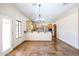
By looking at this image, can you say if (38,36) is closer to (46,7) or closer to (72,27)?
(72,27)

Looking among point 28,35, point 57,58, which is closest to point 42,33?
point 28,35

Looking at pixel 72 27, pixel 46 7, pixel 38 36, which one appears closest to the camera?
pixel 46 7

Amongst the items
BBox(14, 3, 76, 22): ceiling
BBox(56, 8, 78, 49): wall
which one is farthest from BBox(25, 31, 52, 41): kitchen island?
BBox(14, 3, 76, 22): ceiling

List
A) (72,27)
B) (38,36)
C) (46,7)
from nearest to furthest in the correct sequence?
(46,7)
(72,27)
(38,36)

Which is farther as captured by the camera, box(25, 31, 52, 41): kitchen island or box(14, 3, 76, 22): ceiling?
box(25, 31, 52, 41): kitchen island

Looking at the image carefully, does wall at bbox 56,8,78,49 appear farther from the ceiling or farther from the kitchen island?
the kitchen island

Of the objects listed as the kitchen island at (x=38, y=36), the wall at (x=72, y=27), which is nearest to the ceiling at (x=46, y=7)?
the wall at (x=72, y=27)

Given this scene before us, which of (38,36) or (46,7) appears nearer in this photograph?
(46,7)

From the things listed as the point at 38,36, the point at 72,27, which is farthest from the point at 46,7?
the point at 38,36

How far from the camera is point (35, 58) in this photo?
189 centimetres

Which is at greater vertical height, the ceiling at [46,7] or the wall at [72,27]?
the ceiling at [46,7]

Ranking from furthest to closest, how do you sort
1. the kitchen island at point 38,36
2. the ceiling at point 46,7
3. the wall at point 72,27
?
1. the kitchen island at point 38,36
2. the wall at point 72,27
3. the ceiling at point 46,7

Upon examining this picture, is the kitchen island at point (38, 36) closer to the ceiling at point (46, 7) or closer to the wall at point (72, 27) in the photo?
the wall at point (72, 27)

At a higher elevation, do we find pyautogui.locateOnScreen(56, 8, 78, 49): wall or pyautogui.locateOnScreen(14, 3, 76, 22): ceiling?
pyautogui.locateOnScreen(14, 3, 76, 22): ceiling
